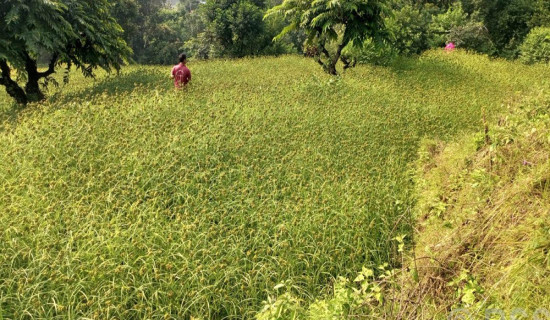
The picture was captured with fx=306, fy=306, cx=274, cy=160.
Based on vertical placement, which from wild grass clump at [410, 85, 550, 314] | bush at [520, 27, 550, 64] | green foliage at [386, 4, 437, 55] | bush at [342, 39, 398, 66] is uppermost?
green foliage at [386, 4, 437, 55]

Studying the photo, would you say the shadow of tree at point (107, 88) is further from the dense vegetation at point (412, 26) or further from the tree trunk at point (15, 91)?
the dense vegetation at point (412, 26)

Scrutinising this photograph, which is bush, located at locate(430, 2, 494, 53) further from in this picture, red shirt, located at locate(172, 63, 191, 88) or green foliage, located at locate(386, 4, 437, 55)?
red shirt, located at locate(172, 63, 191, 88)

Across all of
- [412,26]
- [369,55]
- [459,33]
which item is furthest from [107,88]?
[459,33]

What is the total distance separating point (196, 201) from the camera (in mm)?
3701

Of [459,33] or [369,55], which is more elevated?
[459,33]

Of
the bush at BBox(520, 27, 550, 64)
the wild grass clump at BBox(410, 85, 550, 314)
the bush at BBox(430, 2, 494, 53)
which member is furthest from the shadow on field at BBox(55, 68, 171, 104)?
the bush at BBox(520, 27, 550, 64)

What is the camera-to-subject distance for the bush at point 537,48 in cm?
1393

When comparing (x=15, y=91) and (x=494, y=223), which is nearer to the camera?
(x=494, y=223)

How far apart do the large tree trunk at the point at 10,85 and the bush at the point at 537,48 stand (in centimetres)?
1981

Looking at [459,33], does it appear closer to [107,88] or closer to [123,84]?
[123,84]

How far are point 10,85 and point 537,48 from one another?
809 inches

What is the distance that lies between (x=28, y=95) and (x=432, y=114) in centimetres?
1054

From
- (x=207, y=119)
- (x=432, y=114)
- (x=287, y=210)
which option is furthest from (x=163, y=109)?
(x=432, y=114)

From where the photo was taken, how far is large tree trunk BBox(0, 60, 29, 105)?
301 inches
